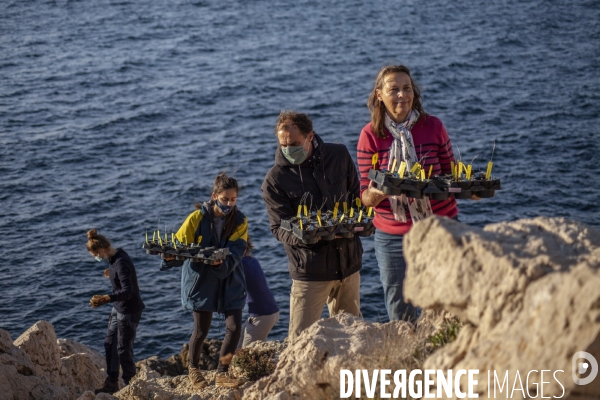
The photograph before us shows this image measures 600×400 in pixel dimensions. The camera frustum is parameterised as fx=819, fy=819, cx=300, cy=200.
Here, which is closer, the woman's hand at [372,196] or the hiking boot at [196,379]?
the woman's hand at [372,196]

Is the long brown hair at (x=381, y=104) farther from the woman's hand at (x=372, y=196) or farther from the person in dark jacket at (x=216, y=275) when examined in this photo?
the person in dark jacket at (x=216, y=275)

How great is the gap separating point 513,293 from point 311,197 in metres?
3.47

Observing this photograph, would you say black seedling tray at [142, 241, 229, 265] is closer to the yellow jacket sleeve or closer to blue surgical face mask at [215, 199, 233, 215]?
the yellow jacket sleeve

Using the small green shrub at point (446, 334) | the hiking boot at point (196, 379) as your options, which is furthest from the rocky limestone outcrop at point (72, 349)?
the small green shrub at point (446, 334)

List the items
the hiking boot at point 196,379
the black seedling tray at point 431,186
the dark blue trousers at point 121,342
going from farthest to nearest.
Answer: the dark blue trousers at point 121,342, the hiking boot at point 196,379, the black seedling tray at point 431,186

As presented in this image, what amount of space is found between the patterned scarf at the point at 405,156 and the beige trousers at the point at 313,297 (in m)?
1.06

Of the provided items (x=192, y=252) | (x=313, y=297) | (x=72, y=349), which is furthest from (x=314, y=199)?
(x=72, y=349)

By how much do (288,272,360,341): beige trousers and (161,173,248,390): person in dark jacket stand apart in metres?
0.92

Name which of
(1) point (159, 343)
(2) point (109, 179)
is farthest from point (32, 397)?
(2) point (109, 179)

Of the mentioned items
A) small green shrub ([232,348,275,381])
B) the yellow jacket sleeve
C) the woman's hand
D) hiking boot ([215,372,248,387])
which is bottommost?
hiking boot ([215,372,248,387])

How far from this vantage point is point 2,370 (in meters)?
9.45

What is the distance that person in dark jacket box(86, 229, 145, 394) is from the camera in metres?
9.60

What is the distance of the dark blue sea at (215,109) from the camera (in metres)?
23.5

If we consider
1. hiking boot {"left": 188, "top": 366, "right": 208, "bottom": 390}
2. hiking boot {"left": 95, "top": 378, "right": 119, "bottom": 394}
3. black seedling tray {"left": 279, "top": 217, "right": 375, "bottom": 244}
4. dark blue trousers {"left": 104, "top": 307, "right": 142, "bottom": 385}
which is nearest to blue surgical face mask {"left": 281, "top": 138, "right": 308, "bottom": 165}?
black seedling tray {"left": 279, "top": 217, "right": 375, "bottom": 244}
